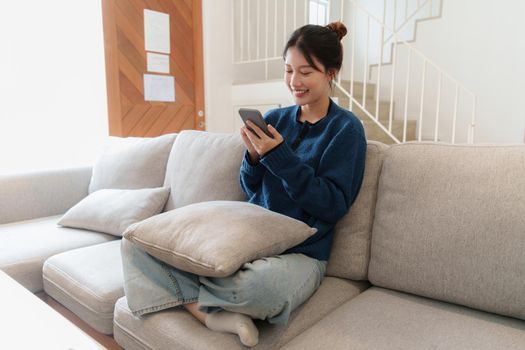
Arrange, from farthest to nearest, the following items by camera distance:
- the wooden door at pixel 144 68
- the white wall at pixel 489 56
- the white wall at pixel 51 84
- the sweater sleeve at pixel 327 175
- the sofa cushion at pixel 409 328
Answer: the white wall at pixel 489 56 → the wooden door at pixel 144 68 → the white wall at pixel 51 84 → the sweater sleeve at pixel 327 175 → the sofa cushion at pixel 409 328

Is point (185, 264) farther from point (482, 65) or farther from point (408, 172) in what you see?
point (482, 65)

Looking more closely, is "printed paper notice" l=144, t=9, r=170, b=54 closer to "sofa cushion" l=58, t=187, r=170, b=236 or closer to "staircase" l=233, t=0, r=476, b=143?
"staircase" l=233, t=0, r=476, b=143

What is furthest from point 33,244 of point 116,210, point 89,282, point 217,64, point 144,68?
point 217,64

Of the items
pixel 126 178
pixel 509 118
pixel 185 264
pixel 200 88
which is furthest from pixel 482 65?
pixel 185 264

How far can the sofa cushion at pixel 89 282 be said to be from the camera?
1188mm

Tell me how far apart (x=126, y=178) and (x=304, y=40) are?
1166 mm

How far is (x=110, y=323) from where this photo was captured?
1.19m

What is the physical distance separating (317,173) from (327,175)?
1.8 inches

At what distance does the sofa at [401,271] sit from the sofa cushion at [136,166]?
1.56ft

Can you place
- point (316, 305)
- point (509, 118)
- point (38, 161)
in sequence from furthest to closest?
point (509, 118) < point (38, 161) < point (316, 305)

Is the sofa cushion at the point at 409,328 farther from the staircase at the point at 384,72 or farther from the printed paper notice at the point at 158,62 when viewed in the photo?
the printed paper notice at the point at 158,62

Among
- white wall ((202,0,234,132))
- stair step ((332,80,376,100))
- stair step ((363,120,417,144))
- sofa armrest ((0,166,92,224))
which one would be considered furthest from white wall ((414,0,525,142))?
sofa armrest ((0,166,92,224))

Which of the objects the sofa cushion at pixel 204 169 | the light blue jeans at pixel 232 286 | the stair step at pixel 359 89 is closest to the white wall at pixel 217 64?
the stair step at pixel 359 89

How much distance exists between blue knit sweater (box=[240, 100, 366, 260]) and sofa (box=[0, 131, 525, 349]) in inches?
3.8
